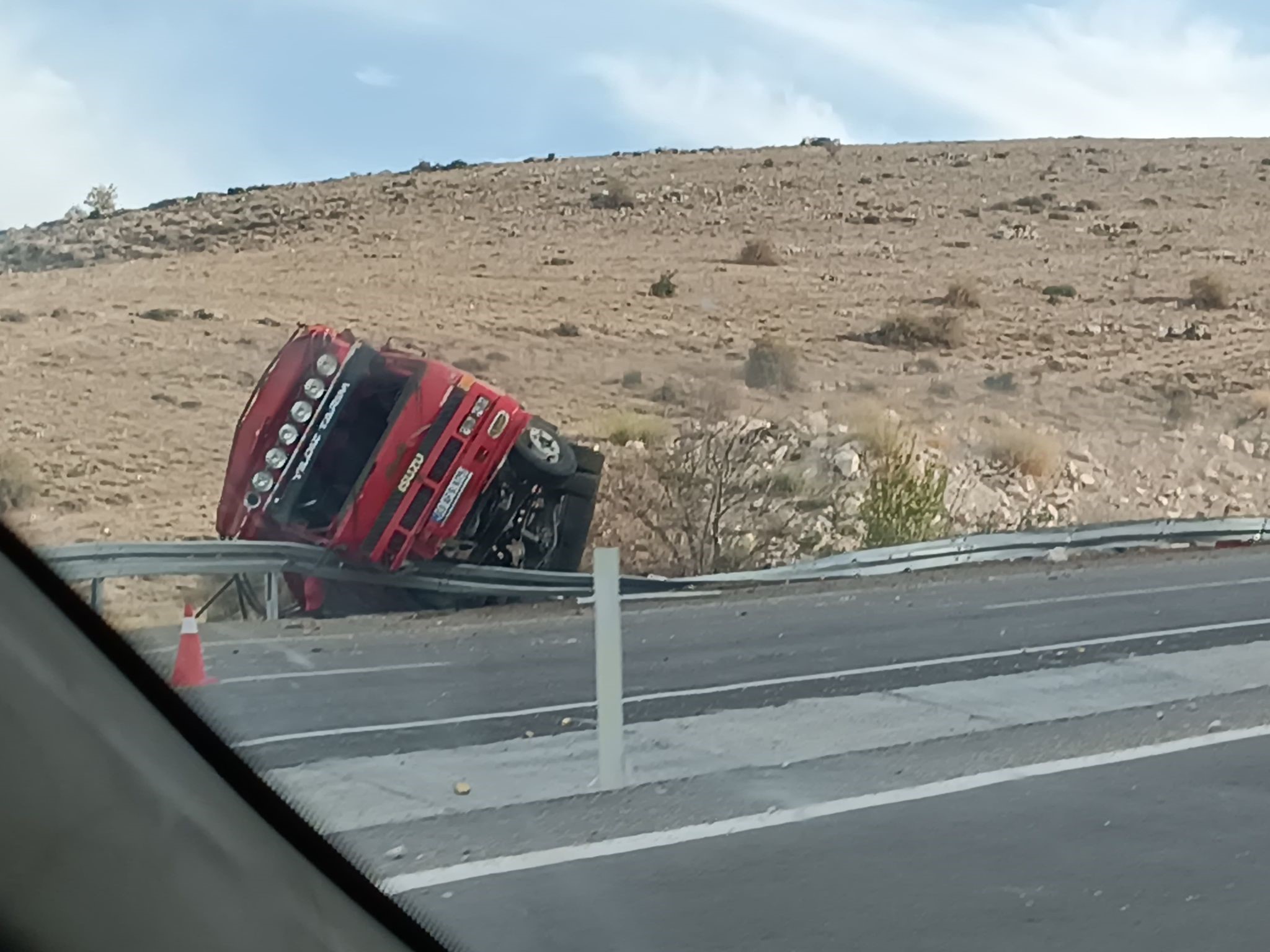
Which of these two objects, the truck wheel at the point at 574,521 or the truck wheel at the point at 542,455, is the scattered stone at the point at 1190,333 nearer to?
the truck wheel at the point at 574,521

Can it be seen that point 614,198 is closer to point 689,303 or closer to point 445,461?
point 689,303

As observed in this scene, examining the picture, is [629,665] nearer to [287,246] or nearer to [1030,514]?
[1030,514]

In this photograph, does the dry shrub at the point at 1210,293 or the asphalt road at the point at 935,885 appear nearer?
the asphalt road at the point at 935,885

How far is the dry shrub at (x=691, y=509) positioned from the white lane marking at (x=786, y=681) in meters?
5.17

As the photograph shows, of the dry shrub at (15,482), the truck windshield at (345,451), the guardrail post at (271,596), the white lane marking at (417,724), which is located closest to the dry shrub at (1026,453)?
the truck windshield at (345,451)

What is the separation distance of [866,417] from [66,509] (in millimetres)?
20572

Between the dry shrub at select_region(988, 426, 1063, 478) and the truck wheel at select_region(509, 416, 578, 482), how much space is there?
47.0 feet

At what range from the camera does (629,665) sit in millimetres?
10062

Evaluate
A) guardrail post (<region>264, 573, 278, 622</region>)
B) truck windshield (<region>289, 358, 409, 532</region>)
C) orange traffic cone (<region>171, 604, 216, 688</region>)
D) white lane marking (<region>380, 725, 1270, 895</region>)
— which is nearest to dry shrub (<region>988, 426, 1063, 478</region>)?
truck windshield (<region>289, 358, 409, 532</region>)

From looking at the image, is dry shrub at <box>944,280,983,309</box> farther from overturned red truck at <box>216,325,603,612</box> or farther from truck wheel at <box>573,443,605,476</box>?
overturned red truck at <box>216,325,603,612</box>

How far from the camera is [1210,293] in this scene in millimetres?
45594

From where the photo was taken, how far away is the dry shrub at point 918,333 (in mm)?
37594

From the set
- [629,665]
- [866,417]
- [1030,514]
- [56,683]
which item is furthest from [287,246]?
[56,683]

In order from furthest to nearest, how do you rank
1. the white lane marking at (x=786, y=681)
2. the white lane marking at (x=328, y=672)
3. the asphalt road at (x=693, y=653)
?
the white lane marking at (x=328, y=672) → the asphalt road at (x=693, y=653) → the white lane marking at (x=786, y=681)
